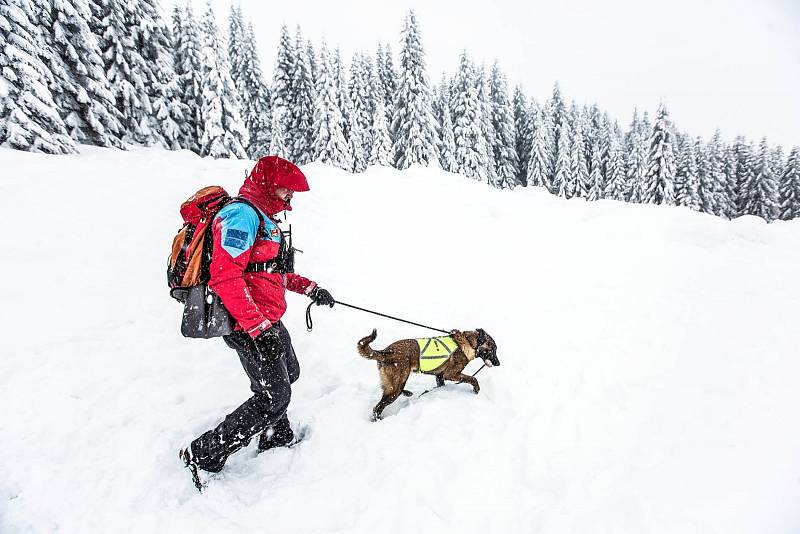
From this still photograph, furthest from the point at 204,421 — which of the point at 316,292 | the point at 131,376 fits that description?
the point at 316,292

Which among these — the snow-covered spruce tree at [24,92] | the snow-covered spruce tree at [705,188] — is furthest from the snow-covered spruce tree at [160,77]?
the snow-covered spruce tree at [705,188]

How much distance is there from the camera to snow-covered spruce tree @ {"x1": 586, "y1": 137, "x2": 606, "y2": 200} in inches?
1821

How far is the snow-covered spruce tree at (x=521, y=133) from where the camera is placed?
150 ft

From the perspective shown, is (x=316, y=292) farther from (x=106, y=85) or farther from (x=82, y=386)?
(x=106, y=85)

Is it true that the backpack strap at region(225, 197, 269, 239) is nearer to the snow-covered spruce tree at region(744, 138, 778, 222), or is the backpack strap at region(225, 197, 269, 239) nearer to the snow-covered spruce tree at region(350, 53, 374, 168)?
the snow-covered spruce tree at region(350, 53, 374, 168)

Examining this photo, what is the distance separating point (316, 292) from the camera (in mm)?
3906

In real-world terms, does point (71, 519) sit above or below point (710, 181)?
below

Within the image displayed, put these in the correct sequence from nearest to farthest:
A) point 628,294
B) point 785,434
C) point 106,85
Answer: point 785,434 → point 628,294 → point 106,85

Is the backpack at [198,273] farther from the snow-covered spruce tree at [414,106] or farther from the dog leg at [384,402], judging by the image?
the snow-covered spruce tree at [414,106]

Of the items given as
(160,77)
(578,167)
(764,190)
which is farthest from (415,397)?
(764,190)

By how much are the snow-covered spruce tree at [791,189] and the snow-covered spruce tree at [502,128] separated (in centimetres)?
2821

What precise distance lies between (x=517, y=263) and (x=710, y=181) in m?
49.0

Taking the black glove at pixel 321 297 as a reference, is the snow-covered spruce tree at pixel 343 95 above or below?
above

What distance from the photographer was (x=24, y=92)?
12492 millimetres
